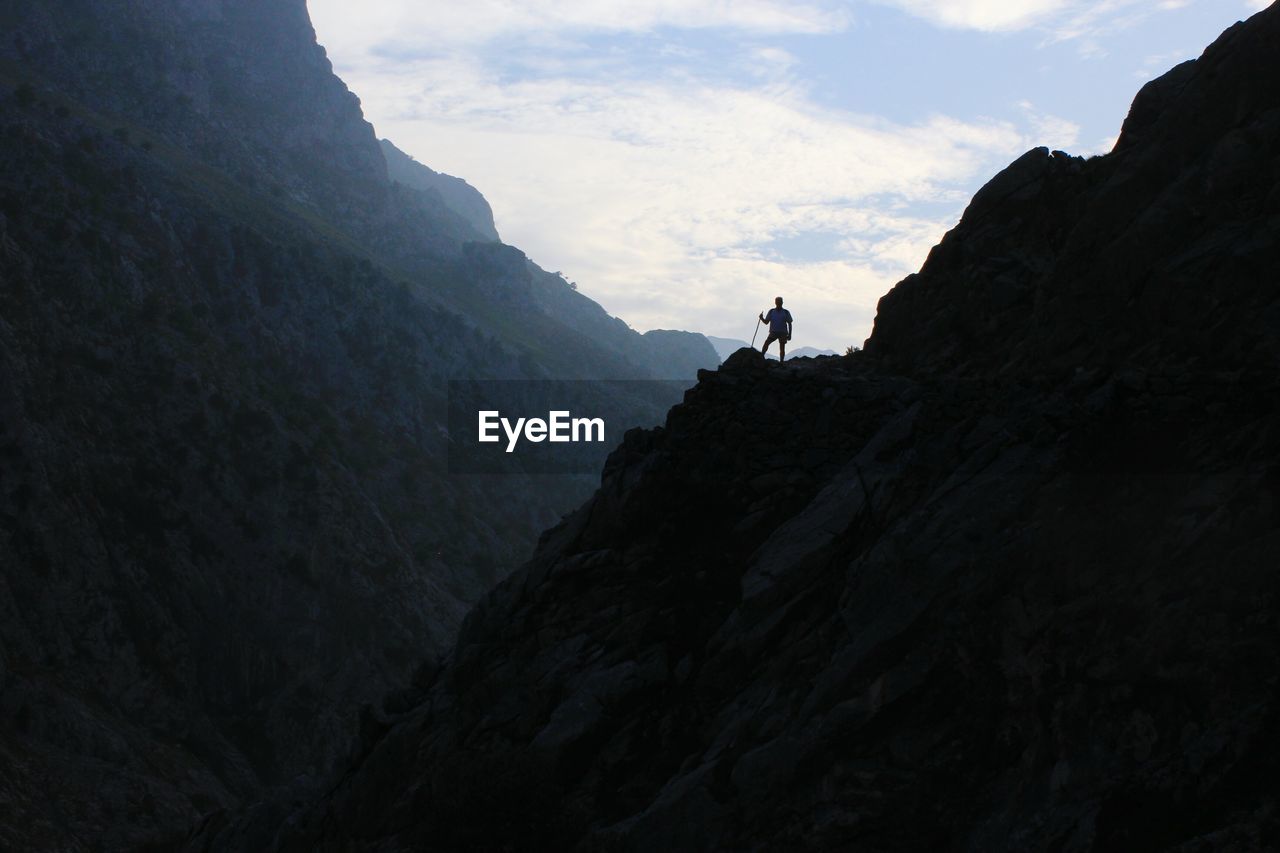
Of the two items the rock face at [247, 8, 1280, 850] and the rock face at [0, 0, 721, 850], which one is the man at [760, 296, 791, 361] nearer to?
the rock face at [247, 8, 1280, 850]

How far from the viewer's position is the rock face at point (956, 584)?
48.5ft

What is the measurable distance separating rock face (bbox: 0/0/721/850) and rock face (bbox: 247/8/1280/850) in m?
12.9

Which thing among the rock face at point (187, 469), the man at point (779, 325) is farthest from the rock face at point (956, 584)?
the rock face at point (187, 469)

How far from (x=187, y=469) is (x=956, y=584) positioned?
8188cm

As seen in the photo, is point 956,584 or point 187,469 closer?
point 956,584

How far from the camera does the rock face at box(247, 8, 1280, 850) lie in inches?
582

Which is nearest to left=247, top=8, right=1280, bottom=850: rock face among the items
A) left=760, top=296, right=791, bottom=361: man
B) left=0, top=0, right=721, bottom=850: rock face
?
left=760, top=296, right=791, bottom=361: man

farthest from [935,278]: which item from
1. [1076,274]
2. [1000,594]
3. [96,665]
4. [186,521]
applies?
[186,521]

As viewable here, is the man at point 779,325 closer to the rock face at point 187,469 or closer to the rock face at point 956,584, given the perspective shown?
the rock face at point 956,584

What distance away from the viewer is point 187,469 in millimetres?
88000

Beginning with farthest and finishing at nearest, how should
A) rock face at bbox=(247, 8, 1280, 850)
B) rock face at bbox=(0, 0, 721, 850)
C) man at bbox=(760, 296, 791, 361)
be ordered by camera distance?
rock face at bbox=(0, 0, 721, 850) < man at bbox=(760, 296, 791, 361) < rock face at bbox=(247, 8, 1280, 850)

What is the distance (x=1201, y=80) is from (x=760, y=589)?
46.2ft

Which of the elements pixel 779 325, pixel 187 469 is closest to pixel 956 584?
pixel 779 325

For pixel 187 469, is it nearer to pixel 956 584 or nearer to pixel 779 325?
pixel 779 325
